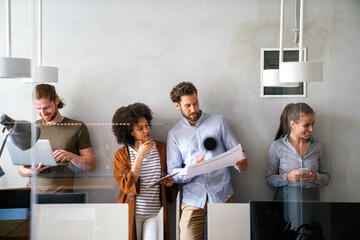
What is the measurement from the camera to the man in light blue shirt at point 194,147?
6.71 ft

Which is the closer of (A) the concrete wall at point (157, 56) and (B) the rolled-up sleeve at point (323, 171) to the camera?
(A) the concrete wall at point (157, 56)

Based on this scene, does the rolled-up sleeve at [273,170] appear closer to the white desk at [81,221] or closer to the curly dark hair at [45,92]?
the white desk at [81,221]

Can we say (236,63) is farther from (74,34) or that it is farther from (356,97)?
(74,34)

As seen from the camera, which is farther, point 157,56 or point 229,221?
point 229,221

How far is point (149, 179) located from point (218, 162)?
0.38m

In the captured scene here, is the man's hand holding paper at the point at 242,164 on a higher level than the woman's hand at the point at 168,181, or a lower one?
higher

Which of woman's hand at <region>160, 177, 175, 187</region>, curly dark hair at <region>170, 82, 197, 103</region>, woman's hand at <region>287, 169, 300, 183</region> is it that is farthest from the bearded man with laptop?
woman's hand at <region>287, 169, 300, 183</region>

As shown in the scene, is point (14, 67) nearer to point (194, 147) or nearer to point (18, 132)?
point (18, 132)

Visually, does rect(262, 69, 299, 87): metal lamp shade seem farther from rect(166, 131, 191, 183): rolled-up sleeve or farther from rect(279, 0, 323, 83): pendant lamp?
rect(166, 131, 191, 183): rolled-up sleeve

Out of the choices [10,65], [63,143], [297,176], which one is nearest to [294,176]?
[297,176]

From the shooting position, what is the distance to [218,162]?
2.08 metres

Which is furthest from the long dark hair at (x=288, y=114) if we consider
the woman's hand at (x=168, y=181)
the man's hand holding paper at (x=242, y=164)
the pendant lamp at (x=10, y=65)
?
the pendant lamp at (x=10, y=65)

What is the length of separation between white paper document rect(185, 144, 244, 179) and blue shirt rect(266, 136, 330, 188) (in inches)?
6.9

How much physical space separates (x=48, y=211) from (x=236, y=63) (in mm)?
1263
